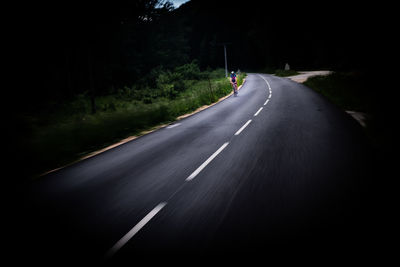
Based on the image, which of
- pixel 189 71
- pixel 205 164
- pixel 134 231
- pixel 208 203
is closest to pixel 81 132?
pixel 205 164

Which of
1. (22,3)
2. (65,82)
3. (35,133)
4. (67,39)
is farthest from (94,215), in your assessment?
(65,82)

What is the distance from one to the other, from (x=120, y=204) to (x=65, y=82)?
31797mm

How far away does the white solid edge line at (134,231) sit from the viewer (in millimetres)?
3053

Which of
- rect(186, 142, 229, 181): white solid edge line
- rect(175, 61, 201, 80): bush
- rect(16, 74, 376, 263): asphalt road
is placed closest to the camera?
rect(16, 74, 376, 263): asphalt road

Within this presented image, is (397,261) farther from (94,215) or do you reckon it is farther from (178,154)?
(178,154)

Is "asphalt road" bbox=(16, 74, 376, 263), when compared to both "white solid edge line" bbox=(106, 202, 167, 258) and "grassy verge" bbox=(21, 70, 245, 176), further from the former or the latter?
"grassy verge" bbox=(21, 70, 245, 176)

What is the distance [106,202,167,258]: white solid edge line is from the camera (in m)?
3.05

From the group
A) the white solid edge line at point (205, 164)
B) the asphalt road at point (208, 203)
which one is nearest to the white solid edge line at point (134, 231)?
the asphalt road at point (208, 203)

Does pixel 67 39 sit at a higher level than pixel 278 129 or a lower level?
higher

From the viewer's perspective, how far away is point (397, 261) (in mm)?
2443

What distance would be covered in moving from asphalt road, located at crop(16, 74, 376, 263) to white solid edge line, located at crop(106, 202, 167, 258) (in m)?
0.02

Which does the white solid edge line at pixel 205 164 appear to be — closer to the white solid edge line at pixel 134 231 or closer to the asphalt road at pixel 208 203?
the asphalt road at pixel 208 203

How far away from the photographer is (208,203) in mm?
4023

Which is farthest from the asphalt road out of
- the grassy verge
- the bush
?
the bush
